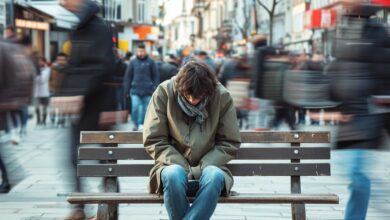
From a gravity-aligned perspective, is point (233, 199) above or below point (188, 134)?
below

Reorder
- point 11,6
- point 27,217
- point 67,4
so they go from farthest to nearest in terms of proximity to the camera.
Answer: point 11,6 < point 27,217 < point 67,4

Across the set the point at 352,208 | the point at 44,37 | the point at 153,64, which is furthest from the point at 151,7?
the point at 352,208

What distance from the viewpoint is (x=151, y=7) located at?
69.2 m

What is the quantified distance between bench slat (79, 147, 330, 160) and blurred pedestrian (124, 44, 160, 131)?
32.7 feet

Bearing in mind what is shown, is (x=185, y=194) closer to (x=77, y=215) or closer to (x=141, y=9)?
(x=77, y=215)

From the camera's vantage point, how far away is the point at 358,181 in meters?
5.86

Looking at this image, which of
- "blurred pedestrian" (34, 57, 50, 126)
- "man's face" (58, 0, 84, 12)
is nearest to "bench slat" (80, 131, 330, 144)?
"man's face" (58, 0, 84, 12)

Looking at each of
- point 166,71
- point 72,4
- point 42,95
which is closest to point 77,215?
point 72,4

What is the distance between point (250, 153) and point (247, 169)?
12 cm

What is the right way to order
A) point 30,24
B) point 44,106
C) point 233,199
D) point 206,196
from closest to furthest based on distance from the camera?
1. point 206,196
2. point 233,199
3. point 44,106
4. point 30,24

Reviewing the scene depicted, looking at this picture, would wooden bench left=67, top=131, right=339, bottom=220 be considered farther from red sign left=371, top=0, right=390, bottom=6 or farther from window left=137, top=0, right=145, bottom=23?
window left=137, top=0, right=145, bottom=23

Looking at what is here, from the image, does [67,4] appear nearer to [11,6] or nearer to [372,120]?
[372,120]

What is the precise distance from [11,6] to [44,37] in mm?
18938

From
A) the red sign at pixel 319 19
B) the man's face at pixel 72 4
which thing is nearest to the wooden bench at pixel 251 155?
the man's face at pixel 72 4
